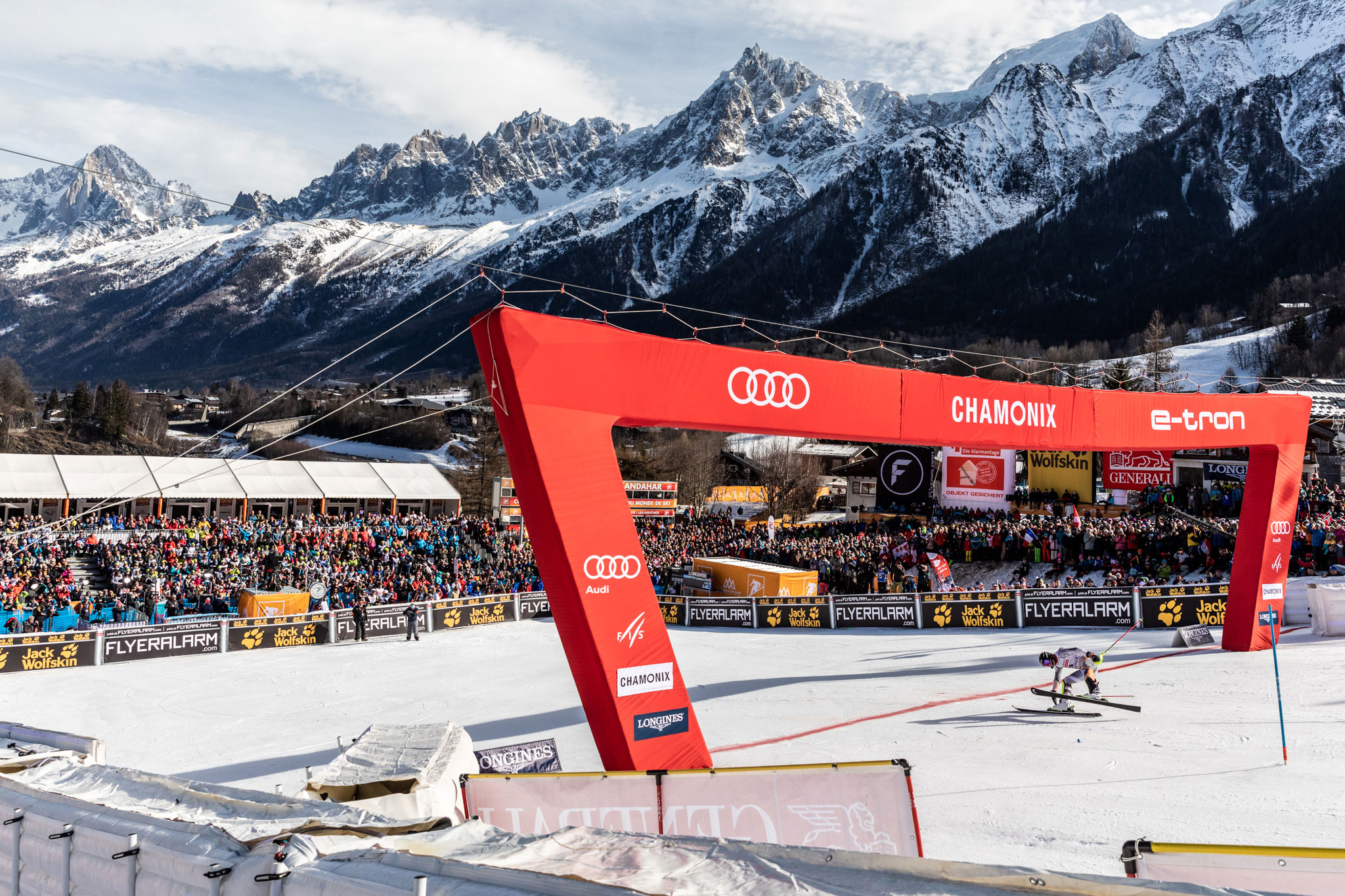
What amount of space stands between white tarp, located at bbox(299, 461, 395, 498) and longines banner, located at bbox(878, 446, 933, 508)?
80.5 feet

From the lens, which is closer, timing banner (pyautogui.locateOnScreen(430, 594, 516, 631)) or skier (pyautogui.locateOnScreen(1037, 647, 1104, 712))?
skier (pyautogui.locateOnScreen(1037, 647, 1104, 712))

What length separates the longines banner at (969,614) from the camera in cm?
2302

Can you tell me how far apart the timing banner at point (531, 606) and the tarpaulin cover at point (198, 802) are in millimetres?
20884

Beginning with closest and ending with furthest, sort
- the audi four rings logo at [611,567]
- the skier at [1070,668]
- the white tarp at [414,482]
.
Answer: the audi four rings logo at [611,567]
the skier at [1070,668]
the white tarp at [414,482]

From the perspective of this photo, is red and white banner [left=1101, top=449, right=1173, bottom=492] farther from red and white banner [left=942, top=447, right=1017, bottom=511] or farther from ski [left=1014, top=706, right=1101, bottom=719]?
ski [left=1014, top=706, right=1101, bottom=719]

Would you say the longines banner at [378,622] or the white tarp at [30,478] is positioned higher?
the white tarp at [30,478]

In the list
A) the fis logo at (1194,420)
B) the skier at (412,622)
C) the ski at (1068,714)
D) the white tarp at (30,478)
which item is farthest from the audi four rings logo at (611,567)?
the white tarp at (30,478)

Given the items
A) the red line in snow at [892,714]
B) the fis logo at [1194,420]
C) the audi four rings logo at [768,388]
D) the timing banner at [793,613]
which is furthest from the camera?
the timing banner at [793,613]

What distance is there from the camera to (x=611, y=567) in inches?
351

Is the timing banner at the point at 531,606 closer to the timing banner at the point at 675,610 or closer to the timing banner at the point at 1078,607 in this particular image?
the timing banner at the point at 675,610

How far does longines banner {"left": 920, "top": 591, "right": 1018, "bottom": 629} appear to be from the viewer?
2302 centimetres

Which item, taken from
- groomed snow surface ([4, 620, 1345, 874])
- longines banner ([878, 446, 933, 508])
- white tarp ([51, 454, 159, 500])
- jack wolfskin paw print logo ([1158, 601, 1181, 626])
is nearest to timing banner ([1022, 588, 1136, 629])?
jack wolfskin paw print logo ([1158, 601, 1181, 626])

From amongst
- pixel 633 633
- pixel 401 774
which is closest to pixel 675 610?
pixel 633 633

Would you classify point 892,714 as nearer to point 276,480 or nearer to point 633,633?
point 633,633
